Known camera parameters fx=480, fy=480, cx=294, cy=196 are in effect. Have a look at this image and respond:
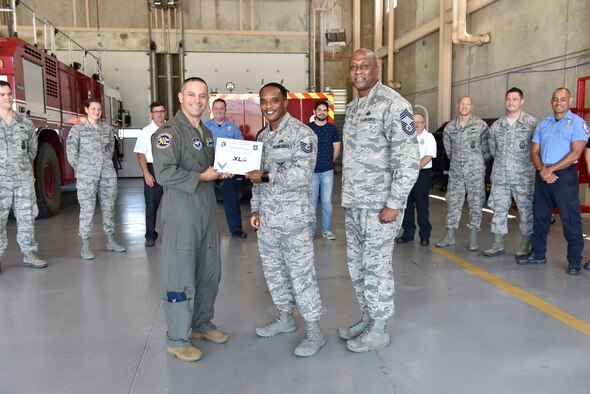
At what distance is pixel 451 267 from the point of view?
461 centimetres

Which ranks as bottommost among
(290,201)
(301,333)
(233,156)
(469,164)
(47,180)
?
(301,333)

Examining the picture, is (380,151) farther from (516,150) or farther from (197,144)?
(516,150)

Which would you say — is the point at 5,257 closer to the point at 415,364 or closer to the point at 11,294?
the point at 11,294

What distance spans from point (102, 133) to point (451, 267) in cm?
385

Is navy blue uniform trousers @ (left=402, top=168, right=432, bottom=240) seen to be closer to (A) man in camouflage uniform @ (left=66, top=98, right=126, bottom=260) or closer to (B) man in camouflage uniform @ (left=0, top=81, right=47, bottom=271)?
(A) man in camouflage uniform @ (left=66, top=98, right=126, bottom=260)

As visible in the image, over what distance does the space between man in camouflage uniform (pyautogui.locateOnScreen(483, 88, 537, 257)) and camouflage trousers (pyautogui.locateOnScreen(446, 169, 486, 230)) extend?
7.7 inches

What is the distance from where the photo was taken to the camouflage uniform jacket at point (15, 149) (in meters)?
4.52

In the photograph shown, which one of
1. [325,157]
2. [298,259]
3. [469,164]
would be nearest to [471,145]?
[469,164]

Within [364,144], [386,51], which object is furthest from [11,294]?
[386,51]

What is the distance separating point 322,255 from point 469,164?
189 cm

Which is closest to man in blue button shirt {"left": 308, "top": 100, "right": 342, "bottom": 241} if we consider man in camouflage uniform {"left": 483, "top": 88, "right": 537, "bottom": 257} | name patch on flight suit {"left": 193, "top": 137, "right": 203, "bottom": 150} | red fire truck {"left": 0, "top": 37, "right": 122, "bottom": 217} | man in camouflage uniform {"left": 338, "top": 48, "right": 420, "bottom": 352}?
man in camouflage uniform {"left": 483, "top": 88, "right": 537, "bottom": 257}

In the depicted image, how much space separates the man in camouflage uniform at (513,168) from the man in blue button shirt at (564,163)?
269 mm

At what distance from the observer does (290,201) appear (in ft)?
9.18

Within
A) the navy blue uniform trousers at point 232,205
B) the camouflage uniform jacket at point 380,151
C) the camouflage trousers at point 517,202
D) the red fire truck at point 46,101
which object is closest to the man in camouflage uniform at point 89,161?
the navy blue uniform trousers at point 232,205
